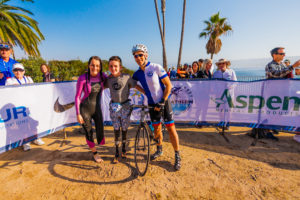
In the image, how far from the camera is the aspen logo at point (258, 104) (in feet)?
13.4

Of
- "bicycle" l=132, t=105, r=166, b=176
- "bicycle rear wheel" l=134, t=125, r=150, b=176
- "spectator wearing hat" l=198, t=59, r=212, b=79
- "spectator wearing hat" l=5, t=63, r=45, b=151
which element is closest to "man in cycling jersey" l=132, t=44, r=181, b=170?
"bicycle" l=132, t=105, r=166, b=176

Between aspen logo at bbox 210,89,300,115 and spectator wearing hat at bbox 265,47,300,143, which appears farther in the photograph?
aspen logo at bbox 210,89,300,115

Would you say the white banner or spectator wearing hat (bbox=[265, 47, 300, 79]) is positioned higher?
spectator wearing hat (bbox=[265, 47, 300, 79])

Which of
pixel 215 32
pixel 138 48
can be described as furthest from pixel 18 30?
pixel 215 32

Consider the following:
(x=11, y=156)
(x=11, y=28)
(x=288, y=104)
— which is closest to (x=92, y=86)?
(x=11, y=156)

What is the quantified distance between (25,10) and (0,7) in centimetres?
135

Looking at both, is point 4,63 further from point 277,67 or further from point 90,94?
point 277,67

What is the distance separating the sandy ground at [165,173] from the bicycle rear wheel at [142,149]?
0.14 metres

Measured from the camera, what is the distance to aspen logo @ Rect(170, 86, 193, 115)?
490 centimetres

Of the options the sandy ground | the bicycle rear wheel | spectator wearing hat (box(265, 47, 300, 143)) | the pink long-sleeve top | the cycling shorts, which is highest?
spectator wearing hat (box(265, 47, 300, 143))

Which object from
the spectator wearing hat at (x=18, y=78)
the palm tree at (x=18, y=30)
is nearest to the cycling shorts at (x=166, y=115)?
the spectator wearing hat at (x=18, y=78)

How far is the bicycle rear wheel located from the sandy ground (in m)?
0.14

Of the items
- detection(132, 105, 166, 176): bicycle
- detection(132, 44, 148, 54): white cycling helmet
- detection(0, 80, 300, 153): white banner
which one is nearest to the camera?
detection(132, 44, 148, 54): white cycling helmet

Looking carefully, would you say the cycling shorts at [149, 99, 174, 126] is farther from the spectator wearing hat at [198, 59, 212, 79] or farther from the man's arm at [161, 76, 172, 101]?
the spectator wearing hat at [198, 59, 212, 79]
